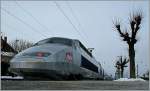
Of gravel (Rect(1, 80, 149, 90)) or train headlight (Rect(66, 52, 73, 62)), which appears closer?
gravel (Rect(1, 80, 149, 90))

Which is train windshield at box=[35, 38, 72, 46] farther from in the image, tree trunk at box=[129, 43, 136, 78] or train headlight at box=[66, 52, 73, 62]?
tree trunk at box=[129, 43, 136, 78]

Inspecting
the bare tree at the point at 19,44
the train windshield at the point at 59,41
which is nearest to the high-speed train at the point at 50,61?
the train windshield at the point at 59,41

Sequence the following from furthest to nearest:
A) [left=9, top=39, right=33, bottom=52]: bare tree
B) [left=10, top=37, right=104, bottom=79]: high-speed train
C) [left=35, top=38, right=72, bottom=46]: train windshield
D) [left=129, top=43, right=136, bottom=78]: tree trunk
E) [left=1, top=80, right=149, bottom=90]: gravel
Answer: [left=9, top=39, right=33, bottom=52]: bare tree
[left=129, top=43, right=136, bottom=78]: tree trunk
[left=35, top=38, right=72, bottom=46]: train windshield
[left=10, top=37, right=104, bottom=79]: high-speed train
[left=1, top=80, right=149, bottom=90]: gravel

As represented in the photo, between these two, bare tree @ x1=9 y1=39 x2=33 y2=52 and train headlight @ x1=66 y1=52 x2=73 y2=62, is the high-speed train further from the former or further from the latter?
bare tree @ x1=9 y1=39 x2=33 y2=52

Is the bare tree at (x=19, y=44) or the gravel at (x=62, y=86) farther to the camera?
the bare tree at (x=19, y=44)

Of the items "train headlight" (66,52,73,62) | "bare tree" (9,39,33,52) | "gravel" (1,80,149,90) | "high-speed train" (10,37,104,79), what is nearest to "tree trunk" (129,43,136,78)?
"high-speed train" (10,37,104,79)

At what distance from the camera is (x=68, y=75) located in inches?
715

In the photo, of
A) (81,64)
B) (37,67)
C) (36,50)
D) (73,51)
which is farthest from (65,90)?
(81,64)

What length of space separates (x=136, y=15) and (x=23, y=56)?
1680 cm

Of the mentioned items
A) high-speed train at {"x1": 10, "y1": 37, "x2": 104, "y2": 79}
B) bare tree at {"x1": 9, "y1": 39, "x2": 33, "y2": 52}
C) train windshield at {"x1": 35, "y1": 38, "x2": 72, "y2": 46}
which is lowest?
high-speed train at {"x1": 10, "y1": 37, "x2": 104, "y2": 79}

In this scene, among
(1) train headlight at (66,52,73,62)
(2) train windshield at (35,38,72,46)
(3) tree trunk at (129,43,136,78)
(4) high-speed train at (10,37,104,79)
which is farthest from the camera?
(3) tree trunk at (129,43,136,78)

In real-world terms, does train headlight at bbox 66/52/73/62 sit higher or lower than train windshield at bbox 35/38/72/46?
lower

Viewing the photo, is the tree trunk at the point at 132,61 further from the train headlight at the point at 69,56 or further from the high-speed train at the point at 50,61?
the train headlight at the point at 69,56

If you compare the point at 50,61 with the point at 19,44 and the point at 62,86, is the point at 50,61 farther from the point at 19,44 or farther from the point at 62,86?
the point at 19,44
